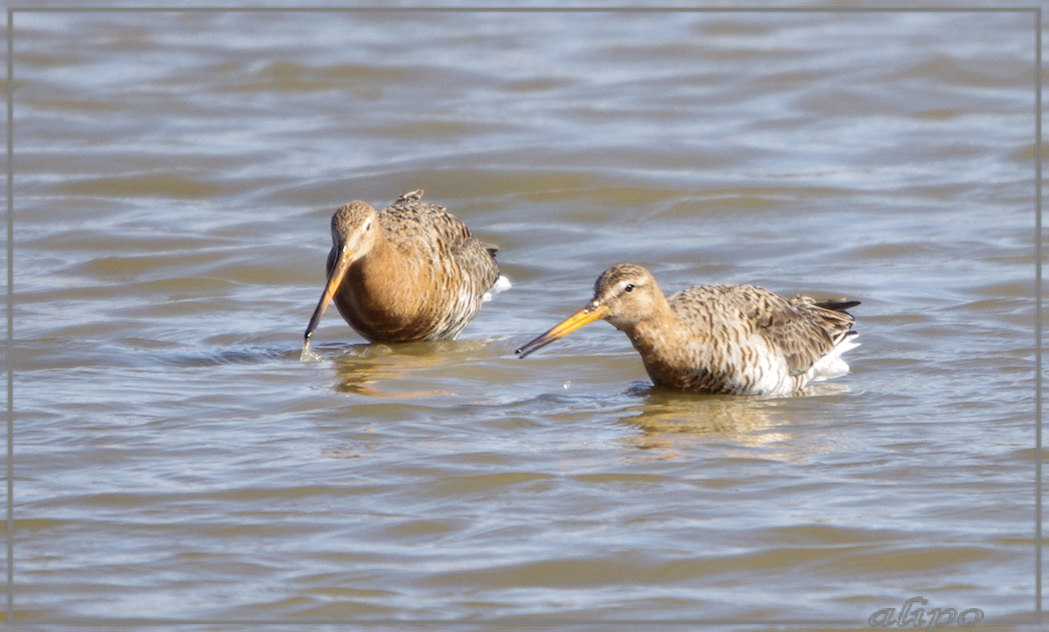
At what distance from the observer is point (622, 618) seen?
6723mm

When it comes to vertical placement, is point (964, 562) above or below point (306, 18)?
below

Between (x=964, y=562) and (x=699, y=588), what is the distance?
1138 mm

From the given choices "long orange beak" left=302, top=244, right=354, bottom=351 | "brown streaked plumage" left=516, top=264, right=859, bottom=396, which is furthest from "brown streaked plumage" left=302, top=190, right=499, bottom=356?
"brown streaked plumage" left=516, top=264, right=859, bottom=396

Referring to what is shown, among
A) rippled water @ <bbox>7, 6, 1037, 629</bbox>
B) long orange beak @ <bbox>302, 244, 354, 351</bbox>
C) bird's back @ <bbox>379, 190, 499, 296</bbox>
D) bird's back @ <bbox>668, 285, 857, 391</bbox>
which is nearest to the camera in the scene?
rippled water @ <bbox>7, 6, 1037, 629</bbox>

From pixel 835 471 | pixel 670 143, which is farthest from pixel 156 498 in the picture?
pixel 670 143

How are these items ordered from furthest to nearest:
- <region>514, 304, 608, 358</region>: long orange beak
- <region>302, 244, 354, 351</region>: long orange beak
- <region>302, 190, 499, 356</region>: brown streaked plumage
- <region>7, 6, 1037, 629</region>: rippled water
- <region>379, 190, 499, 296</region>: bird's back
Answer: <region>379, 190, 499, 296</region>: bird's back < <region>302, 190, 499, 356</region>: brown streaked plumage < <region>302, 244, 354, 351</region>: long orange beak < <region>514, 304, 608, 358</region>: long orange beak < <region>7, 6, 1037, 629</region>: rippled water

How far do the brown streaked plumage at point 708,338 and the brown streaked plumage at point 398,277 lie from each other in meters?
1.23

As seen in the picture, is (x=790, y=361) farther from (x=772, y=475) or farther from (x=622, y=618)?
(x=622, y=618)

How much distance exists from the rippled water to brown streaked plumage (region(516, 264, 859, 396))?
0.79 ft

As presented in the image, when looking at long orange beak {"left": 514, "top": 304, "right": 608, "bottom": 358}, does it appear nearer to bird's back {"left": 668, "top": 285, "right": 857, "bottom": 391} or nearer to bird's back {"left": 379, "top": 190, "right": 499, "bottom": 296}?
bird's back {"left": 668, "top": 285, "right": 857, "bottom": 391}

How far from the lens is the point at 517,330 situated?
37.9ft

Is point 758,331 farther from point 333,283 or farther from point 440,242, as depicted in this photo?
point 333,283

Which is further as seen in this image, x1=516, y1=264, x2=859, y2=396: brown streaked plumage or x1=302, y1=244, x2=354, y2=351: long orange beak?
x1=302, y1=244, x2=354, y2=351: long orange beak

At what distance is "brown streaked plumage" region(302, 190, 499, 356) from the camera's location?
10.6m
